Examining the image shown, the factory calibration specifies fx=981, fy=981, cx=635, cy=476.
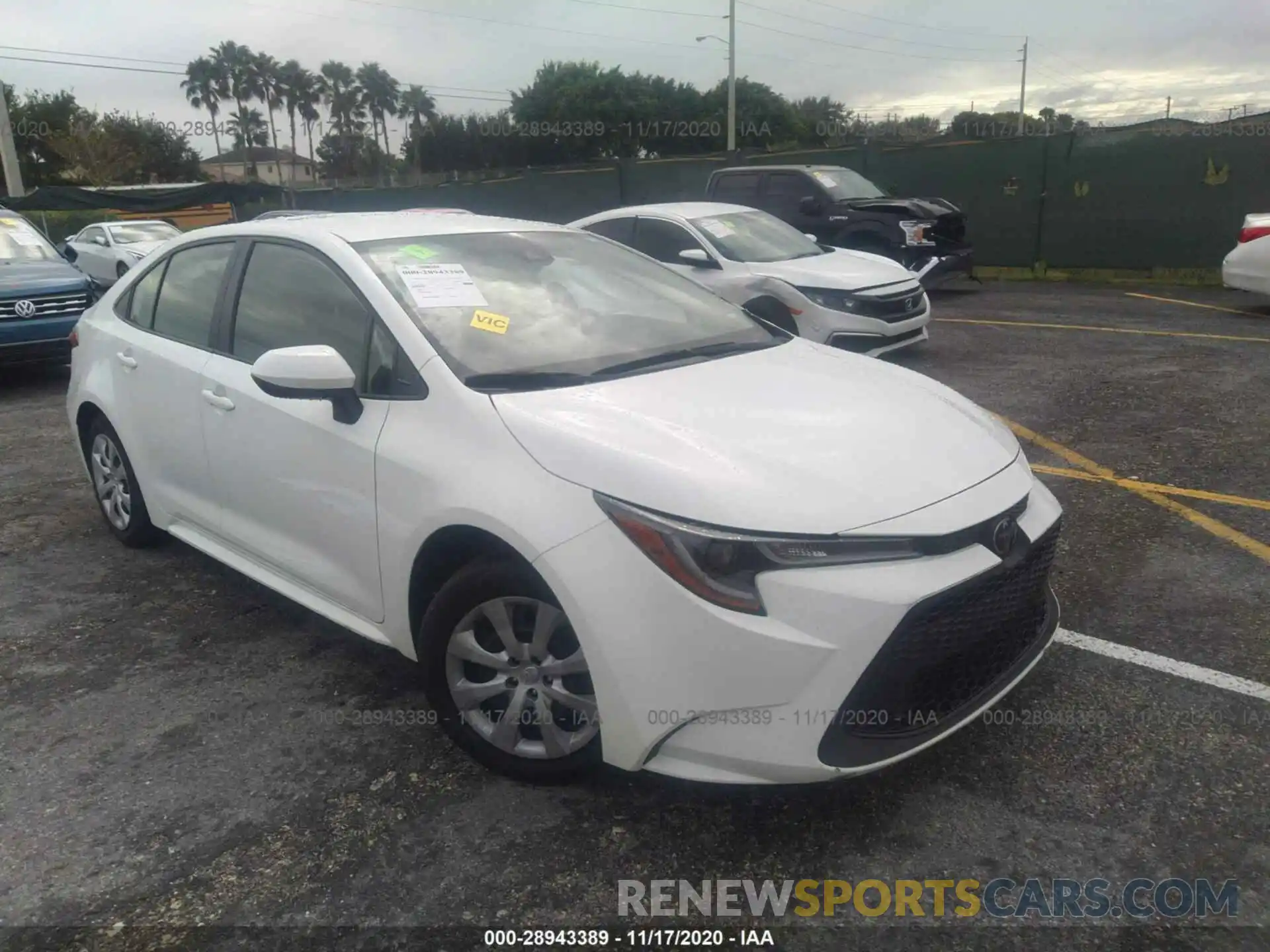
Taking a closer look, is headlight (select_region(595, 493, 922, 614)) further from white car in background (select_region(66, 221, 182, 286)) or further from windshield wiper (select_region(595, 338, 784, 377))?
white car in background (select_region(66, 221, 182, 286))

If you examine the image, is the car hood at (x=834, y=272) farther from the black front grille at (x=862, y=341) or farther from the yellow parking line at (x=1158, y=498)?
the yellow parking line at (x=1158, y=498)

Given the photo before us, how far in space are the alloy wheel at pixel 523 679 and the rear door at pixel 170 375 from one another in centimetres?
160

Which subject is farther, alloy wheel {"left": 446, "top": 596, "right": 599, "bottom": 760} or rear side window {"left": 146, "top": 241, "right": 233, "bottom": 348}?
rear side window {"left": 146, "top": 241, "right": 233, "bottom": 348}

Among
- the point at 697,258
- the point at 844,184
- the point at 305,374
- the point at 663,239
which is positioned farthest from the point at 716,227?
the point at 305,374

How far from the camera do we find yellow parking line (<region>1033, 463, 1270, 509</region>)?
4965 millimetres

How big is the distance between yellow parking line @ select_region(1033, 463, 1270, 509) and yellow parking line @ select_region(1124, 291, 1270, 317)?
22.9 feet

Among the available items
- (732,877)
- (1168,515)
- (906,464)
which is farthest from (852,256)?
(732,877)

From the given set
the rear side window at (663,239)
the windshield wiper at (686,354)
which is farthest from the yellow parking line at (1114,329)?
the windshield wiper at (686,354)

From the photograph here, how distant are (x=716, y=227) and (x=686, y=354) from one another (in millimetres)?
6004

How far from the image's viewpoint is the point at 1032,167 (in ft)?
50.7

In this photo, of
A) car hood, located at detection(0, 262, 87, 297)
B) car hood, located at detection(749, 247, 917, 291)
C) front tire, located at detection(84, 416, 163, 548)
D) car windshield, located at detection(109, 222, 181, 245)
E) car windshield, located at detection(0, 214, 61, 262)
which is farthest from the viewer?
car windshield, located at detection(109, 222, 181, 245)

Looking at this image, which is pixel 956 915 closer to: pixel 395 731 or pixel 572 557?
pixel 572 557

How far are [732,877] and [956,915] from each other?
0.54m

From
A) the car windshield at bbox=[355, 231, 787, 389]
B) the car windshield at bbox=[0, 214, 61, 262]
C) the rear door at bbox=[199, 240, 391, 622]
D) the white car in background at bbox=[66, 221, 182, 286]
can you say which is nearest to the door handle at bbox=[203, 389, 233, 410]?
the rear door at bbox=[199, 240, 391, 622]
